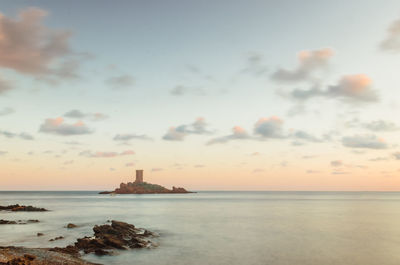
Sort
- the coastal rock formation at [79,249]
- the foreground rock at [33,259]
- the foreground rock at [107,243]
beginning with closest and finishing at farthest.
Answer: the foreground rock at [33,259] < the coastal rock formation at [79,249] < the foreground rock at [107,243]

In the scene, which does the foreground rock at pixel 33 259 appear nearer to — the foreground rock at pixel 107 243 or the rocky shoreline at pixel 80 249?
the rocky shoreline at pixel 80 249

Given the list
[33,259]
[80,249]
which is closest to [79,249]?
[80,249]

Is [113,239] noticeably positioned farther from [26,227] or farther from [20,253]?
[26,227]

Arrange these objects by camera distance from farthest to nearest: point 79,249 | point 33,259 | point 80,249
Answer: point 80,249, point 79,249, point 33,259

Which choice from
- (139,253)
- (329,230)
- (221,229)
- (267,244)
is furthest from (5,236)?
(329,230)

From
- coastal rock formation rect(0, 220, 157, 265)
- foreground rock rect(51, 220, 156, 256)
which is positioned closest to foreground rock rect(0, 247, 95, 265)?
coastal rock formation rect(0, 220, 157, 265)

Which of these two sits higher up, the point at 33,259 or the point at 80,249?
the point at 33,259

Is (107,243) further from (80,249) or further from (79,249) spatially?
(79,249)

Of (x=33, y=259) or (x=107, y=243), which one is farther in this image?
(x=107, y=243)

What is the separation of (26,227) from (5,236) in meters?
11.0

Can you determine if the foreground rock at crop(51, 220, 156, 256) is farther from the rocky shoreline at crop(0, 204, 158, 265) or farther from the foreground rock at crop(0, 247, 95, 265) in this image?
the foreground rock at crop(0, 247, 95, 265)

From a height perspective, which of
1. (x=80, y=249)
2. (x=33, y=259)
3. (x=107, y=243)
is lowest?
(x=80, y=249)

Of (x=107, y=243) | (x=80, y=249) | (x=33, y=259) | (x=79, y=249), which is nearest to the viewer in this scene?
(x=33, y=259)

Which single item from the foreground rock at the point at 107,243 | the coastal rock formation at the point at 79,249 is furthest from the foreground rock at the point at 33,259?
the foreground rock at the point at 107,243
